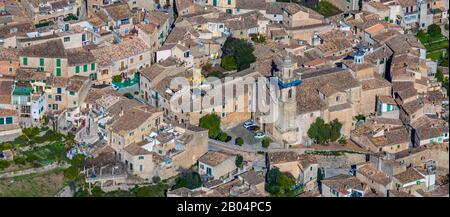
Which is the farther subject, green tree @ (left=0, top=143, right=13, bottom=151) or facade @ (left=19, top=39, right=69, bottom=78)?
facade @ (left=19, top=39, right=69, bottom=78)

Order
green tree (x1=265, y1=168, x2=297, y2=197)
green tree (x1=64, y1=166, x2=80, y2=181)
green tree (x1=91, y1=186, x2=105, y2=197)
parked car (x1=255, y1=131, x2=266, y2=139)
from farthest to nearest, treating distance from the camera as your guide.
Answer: parked car (x1=255, y1=131, x2=266, y2=139) < green tree (x1=265, y1=168, x2=297, y2=197) < green tree (x1=64, y1=166, x2=80, y2=181) < green tree (x1=91, y1=186, x2=105, y2=197)

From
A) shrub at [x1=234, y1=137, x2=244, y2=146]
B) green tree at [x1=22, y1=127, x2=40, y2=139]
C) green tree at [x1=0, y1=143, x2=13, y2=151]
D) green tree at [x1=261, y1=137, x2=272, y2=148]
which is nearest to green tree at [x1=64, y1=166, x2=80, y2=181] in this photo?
green tree at [x1=0, y1=143, x2=13, y2=151]

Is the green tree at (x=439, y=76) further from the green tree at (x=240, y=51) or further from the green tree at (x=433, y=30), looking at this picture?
the green tree at (x=240, y=51)

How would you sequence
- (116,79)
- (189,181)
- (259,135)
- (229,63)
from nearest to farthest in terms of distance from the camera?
(189,181)
(259,135)
(116,79)
(229,63)

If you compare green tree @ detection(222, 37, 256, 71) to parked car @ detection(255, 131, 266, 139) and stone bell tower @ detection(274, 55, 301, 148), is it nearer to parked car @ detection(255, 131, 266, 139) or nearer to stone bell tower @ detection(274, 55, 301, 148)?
stone bell tower @ detection(274, 55, 301, 148)

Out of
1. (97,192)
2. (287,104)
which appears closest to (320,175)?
(287,104)

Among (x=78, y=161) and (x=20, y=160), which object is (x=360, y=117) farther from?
(x=20, y=160)

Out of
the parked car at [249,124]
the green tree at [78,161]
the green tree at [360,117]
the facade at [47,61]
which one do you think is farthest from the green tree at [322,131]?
the facade at [47,61]
